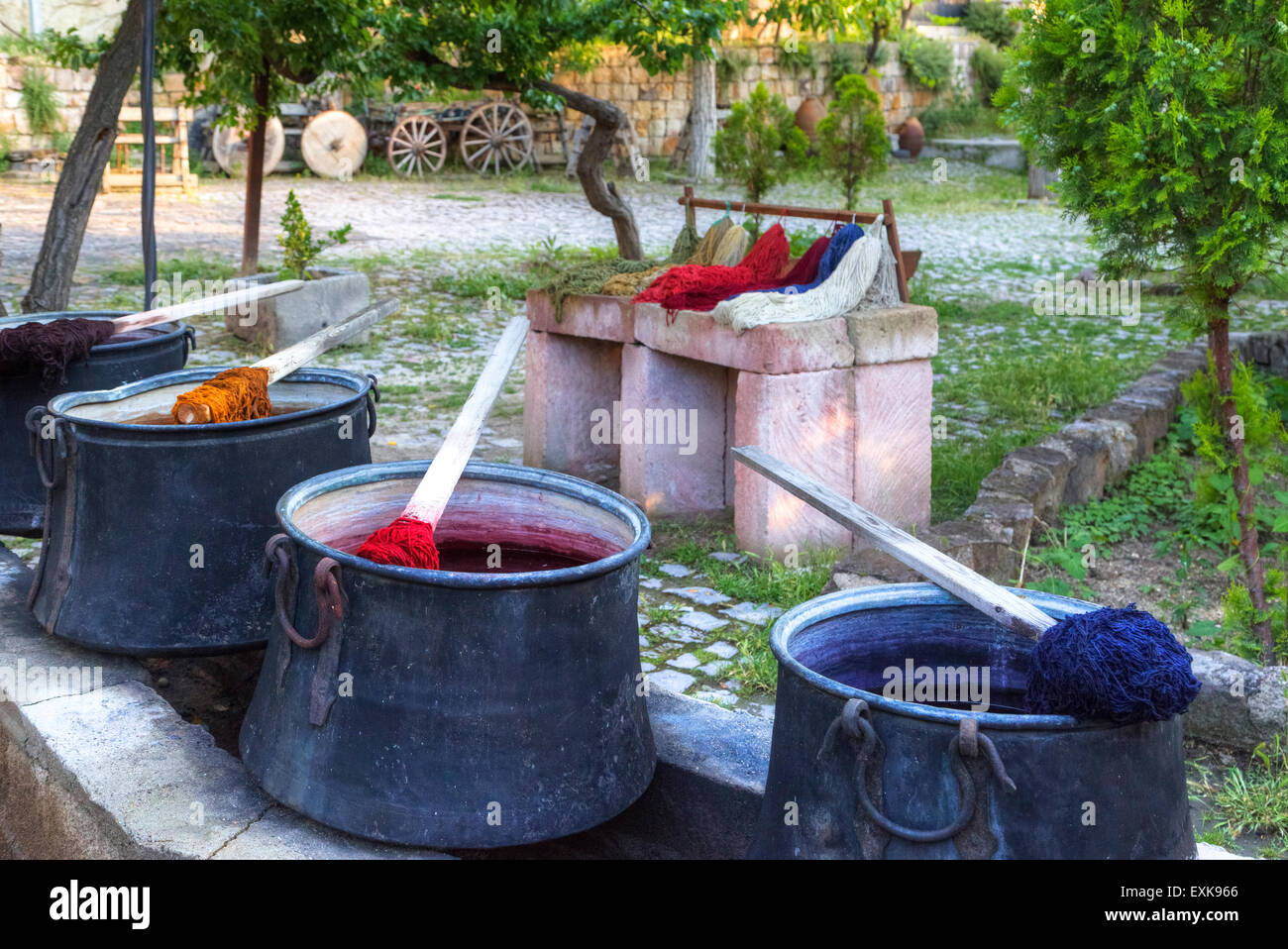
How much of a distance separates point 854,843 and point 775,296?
3338 mm

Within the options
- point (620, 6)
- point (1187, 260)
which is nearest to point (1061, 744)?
point (1187, 260)

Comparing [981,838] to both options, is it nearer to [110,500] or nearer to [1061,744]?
[1061,744]

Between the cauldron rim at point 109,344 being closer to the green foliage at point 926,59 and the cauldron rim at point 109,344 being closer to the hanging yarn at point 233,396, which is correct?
the hanging yarn at point 233,396

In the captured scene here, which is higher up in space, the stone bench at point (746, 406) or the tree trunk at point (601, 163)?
the tree trunk at point (601, 163)

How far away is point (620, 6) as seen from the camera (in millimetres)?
8094

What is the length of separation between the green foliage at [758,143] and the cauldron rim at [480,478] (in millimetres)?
8752

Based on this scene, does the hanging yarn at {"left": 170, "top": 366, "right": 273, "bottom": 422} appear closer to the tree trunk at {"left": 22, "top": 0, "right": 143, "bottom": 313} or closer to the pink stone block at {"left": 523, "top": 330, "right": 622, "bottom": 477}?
the pink stone block at {"left": 523, "top": 330, "right": 622, "bottom": 477}

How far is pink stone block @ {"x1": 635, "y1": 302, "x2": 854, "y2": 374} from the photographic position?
490 centimetres

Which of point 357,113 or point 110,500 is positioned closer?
point 110,500

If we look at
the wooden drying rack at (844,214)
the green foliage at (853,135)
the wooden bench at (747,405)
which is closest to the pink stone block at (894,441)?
the wooden bench at (747,405)

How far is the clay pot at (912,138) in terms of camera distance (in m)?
23.9

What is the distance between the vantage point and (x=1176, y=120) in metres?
3.94

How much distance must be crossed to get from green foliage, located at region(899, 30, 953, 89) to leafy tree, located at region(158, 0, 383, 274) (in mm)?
18023
